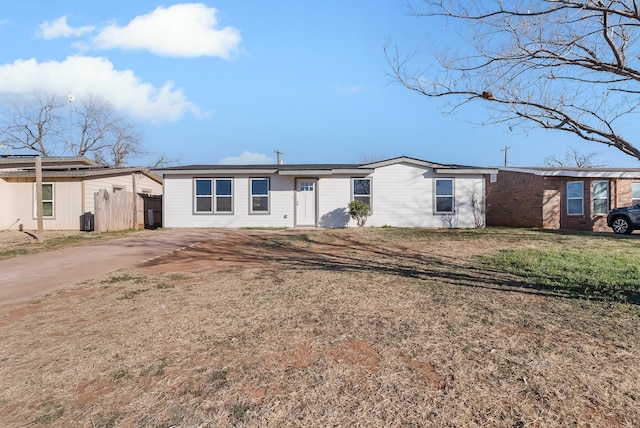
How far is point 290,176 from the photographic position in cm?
1653

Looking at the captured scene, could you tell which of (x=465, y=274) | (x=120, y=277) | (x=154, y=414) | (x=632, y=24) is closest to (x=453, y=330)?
(x=154, y=414)

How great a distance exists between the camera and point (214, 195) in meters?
16.7

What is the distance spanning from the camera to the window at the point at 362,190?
16609 millimetres

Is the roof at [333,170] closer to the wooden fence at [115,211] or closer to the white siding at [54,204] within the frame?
the wooden fence at [115,211]

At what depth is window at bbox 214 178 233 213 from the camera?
655 inches

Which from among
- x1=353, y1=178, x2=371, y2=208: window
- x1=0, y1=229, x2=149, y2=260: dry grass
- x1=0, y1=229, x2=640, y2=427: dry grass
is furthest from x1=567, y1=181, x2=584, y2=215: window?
x1=0, y1=229, x2=149, y2=260: dry grass

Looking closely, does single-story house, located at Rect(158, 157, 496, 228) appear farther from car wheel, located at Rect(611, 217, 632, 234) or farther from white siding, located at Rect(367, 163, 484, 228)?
car wheel, located at Rect(611, 217, 632, 234)

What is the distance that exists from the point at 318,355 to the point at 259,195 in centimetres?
1387

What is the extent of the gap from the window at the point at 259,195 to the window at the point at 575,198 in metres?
14.0

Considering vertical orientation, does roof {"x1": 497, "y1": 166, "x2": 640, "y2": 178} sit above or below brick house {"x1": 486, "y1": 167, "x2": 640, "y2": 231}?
above

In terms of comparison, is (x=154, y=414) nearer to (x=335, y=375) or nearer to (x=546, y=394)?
(x=335, y=375)

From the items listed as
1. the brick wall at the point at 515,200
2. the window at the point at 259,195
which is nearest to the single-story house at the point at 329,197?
the window at the point at 259,195

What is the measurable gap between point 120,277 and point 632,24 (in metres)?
8.37

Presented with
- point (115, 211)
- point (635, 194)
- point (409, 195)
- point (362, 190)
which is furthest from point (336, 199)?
point (635, 194)
